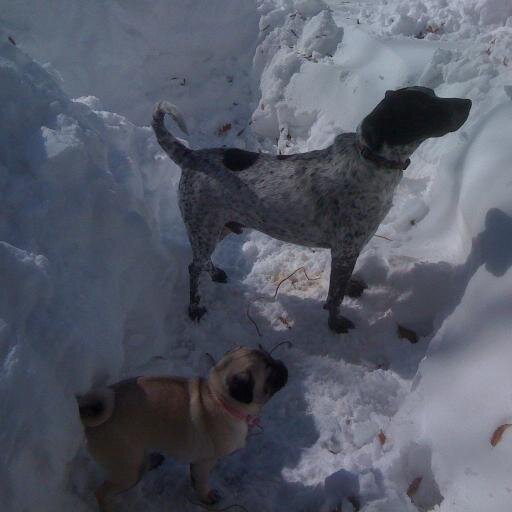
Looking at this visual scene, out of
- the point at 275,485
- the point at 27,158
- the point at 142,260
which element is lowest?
the point at 275,485

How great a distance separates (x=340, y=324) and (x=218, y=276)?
100 cm

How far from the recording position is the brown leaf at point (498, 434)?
2.28 m

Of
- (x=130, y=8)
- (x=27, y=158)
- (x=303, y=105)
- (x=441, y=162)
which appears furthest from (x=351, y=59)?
(x=27, y=158)

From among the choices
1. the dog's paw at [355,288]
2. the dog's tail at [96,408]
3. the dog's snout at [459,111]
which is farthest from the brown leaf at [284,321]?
the dog's snout at [459,111]

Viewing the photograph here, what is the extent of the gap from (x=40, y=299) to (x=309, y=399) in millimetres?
1661

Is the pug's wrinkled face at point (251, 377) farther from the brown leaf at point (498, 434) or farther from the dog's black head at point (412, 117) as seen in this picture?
the dog's black head at point (412, 117)

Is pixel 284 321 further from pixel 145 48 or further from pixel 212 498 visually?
pixel 145 48

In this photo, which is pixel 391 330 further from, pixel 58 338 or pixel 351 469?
pixel 58 338

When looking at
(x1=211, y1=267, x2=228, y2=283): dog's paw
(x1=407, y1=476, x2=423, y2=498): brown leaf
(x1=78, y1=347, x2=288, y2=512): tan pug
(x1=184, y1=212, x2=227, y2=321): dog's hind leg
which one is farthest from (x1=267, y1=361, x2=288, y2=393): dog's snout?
(x1=211, y1=267, x2=228, y2=283): dog's paw

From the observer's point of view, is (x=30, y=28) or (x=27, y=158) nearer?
(x=27, y=158)

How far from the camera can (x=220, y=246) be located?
428 cm

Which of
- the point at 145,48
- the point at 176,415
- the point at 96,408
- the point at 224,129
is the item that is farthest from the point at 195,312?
the point at 145,48

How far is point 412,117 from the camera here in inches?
106

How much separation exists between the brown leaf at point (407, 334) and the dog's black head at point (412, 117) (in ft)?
3.98
